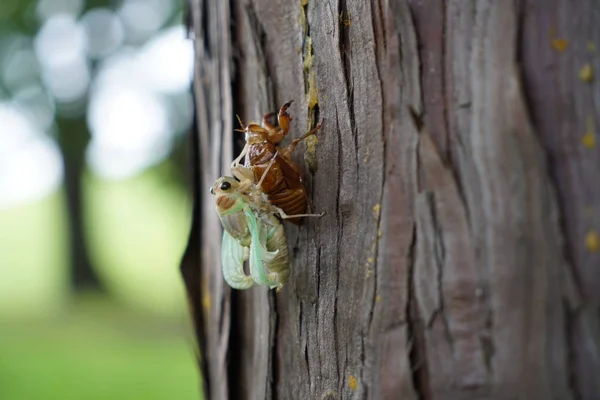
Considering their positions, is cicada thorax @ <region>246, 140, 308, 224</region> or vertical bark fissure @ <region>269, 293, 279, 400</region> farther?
vertical bark fissure @ <region>269, 293, 279, 400</region>

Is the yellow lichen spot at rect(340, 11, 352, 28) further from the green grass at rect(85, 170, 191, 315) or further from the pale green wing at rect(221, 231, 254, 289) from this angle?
the green grass at rect(85, 170, 191, 315)

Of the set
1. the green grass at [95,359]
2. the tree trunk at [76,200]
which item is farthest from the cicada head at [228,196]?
the tree trunk at [76,200]

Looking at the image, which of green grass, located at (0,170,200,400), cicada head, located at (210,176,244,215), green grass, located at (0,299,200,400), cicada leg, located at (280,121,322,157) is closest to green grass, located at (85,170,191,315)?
green grass, located at (0,170,200,400)

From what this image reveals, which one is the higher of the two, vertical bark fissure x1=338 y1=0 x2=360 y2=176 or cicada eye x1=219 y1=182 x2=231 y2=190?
vertical bark fissure x1=338 y1=0 x2=360 y2=176

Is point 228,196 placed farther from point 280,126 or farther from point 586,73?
point 586,73

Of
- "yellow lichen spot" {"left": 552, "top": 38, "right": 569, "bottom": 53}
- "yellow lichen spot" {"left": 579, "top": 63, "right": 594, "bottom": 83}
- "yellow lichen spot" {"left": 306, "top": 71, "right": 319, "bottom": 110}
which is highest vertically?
"yellow lichen spot" {"left": 306, "top": 71, "right": 319, "bottom": 110}

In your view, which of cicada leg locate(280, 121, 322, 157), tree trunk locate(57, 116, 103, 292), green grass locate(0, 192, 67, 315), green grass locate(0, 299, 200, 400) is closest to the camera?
cicada leg locate(280, 121, 322, 157)

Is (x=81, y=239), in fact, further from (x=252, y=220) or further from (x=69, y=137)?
(x=252, y=220)

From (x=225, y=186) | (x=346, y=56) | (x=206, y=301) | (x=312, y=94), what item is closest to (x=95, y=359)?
(x=206, y=301)

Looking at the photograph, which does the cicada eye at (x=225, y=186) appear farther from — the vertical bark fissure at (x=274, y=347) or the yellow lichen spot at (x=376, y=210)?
the yellow lichen spot at (x=376, y=210)
